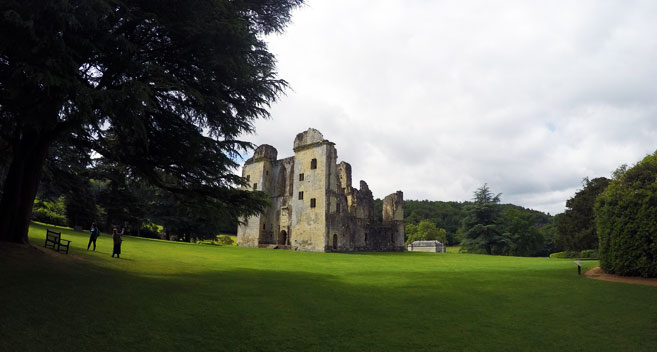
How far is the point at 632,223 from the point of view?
11.5 m

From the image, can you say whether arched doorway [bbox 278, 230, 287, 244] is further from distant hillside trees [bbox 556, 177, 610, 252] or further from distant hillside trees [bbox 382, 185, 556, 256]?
distant hillside trees [bbox 556, 177, 610, 252]

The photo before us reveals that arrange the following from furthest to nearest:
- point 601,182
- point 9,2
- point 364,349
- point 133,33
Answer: point 601,182 < point 133,33 < point 9,2 < point 364,349

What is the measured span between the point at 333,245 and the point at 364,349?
29.3 metres

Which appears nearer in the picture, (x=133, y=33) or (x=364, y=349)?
(x=364, y=349)

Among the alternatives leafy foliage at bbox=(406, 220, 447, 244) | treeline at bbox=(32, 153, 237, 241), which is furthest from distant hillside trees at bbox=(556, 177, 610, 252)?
treeline at bbox=(32, 153, 237, 241)

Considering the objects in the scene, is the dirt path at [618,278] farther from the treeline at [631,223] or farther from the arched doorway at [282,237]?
the arched doorway at [282,237]

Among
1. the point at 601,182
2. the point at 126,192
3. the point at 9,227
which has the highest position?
the point at 601,182

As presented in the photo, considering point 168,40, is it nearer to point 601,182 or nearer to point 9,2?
point 9,2

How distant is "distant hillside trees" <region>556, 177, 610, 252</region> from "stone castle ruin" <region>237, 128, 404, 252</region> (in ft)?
61.4

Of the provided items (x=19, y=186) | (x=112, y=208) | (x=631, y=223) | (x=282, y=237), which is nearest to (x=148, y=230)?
(x=112, y=208)

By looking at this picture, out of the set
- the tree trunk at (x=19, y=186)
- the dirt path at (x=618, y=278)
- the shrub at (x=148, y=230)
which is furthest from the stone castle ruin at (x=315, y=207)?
the dirt path at (x=618, y=278)

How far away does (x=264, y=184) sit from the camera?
41781mm

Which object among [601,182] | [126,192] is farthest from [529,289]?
[601,182]

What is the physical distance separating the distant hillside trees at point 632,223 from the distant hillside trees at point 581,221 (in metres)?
30.2
